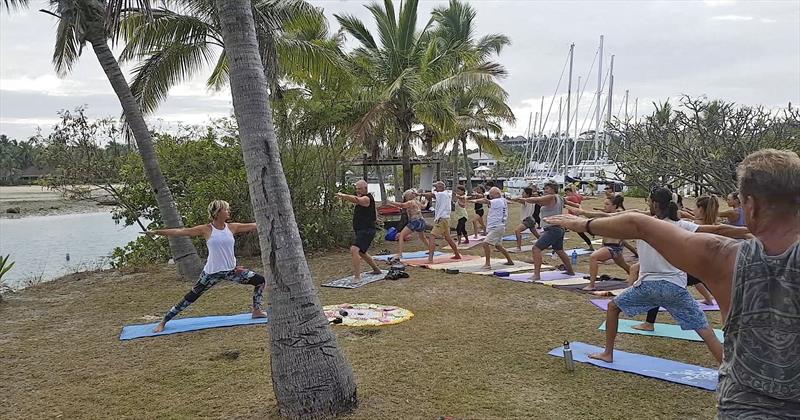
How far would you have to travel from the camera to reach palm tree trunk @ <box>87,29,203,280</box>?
33.7 feet

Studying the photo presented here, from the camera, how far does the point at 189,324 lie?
753cm

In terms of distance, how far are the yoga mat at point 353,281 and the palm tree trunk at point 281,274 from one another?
17.8 feet

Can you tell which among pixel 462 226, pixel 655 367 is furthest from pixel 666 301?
pixel 462 226

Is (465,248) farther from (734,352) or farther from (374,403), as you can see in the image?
(734,352)

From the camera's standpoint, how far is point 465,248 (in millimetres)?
14711

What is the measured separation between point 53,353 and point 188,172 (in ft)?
28.0

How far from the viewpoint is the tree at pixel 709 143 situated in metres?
11.4

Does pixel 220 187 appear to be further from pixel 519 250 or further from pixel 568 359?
pixel 568 359

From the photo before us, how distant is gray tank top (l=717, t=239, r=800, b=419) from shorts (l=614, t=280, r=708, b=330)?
3.19m

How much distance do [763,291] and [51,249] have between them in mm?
25708

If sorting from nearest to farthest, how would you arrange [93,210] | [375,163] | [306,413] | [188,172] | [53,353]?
[306,413]
[53,353]
[188,172]
[375,163]
[93,210]

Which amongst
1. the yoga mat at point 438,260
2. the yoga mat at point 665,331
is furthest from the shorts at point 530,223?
the yoga mat at point 665,331

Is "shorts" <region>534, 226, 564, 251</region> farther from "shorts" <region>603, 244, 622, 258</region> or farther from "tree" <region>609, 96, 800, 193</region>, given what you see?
"tree" <region>609, 96, 800, 193</region>

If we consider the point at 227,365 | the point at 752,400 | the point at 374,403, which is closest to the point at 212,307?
the point at 227,365
